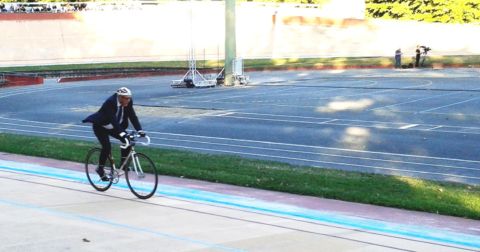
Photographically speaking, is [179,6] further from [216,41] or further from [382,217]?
[382,217]

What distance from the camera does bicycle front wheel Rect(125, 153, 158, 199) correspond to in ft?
33.4

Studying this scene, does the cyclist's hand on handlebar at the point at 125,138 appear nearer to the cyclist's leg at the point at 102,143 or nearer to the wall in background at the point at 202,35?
the cyclist's leg at the point at 102,143

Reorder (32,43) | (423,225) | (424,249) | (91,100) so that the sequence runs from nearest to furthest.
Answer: (424,249) → (423,225) → (91,100) → (32,43)

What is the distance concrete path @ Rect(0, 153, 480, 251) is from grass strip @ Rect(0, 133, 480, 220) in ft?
1.05

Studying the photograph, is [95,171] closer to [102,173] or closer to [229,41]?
[102,173]

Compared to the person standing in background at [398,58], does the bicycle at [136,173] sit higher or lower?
lower

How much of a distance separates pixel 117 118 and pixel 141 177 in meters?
0.95

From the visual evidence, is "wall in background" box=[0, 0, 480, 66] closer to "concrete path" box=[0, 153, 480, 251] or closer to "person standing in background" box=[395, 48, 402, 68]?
"person standing in background" box=[395, 48, 402, 68]

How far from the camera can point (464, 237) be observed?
8.07 meters

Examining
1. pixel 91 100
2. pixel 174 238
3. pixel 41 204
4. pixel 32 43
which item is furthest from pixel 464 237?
pixel 32 43

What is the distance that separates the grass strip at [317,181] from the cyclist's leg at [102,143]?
1.85 metres

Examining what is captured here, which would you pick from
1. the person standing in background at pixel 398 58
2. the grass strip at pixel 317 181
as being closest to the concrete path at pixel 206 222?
the grass strip at pixel 317 181

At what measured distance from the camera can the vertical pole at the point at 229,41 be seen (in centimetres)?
3722

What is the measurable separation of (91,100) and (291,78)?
1480 cm
